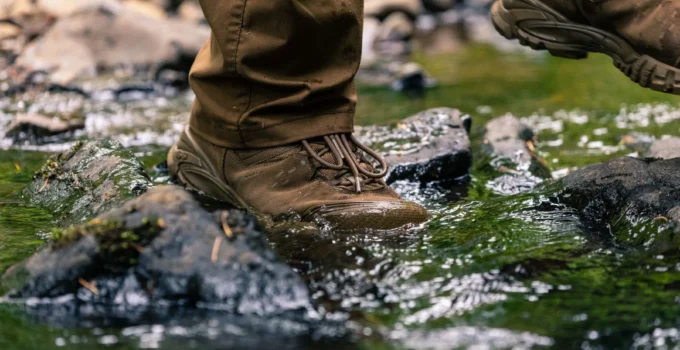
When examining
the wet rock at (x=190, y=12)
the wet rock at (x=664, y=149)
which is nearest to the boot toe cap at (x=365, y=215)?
the wet rock at (x=664, y=149)

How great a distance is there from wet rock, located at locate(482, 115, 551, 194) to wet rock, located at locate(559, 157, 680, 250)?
0.48 meters

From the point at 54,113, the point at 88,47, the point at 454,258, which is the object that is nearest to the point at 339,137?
the point at 454,258

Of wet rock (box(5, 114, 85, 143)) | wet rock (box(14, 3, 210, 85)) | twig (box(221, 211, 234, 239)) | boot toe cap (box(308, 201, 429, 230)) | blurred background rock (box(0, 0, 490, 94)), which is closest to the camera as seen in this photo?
twig (box(221, 211, 234, 239))

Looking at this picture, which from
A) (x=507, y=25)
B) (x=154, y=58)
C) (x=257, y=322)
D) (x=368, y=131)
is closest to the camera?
(x=257, y=322)

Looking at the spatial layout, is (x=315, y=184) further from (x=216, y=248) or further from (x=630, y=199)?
(x=630, y=199)

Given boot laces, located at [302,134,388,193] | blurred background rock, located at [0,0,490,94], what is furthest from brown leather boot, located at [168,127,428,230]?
blurred background rock, located at [0,0,490,94]

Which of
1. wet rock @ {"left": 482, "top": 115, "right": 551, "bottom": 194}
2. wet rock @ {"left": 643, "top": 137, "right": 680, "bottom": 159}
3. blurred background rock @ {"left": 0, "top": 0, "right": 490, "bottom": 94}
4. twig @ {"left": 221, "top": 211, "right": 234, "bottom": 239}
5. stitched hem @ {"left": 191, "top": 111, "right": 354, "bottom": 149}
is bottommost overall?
blurred background rock @ {"left": 0, "top": 0, "right": 490, "bottom": 94}

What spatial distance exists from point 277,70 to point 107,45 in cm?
587

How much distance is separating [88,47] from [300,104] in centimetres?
593

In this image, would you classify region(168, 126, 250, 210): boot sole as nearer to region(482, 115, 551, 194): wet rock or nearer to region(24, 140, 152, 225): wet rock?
region(24, 140, 152, 225): wet rock

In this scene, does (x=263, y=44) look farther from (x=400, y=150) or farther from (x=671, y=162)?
(x=671, y=162)

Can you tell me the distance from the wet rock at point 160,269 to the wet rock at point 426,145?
5.01 feet

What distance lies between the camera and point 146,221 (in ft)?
6.61

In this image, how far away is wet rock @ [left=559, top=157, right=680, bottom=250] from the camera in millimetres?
2348
